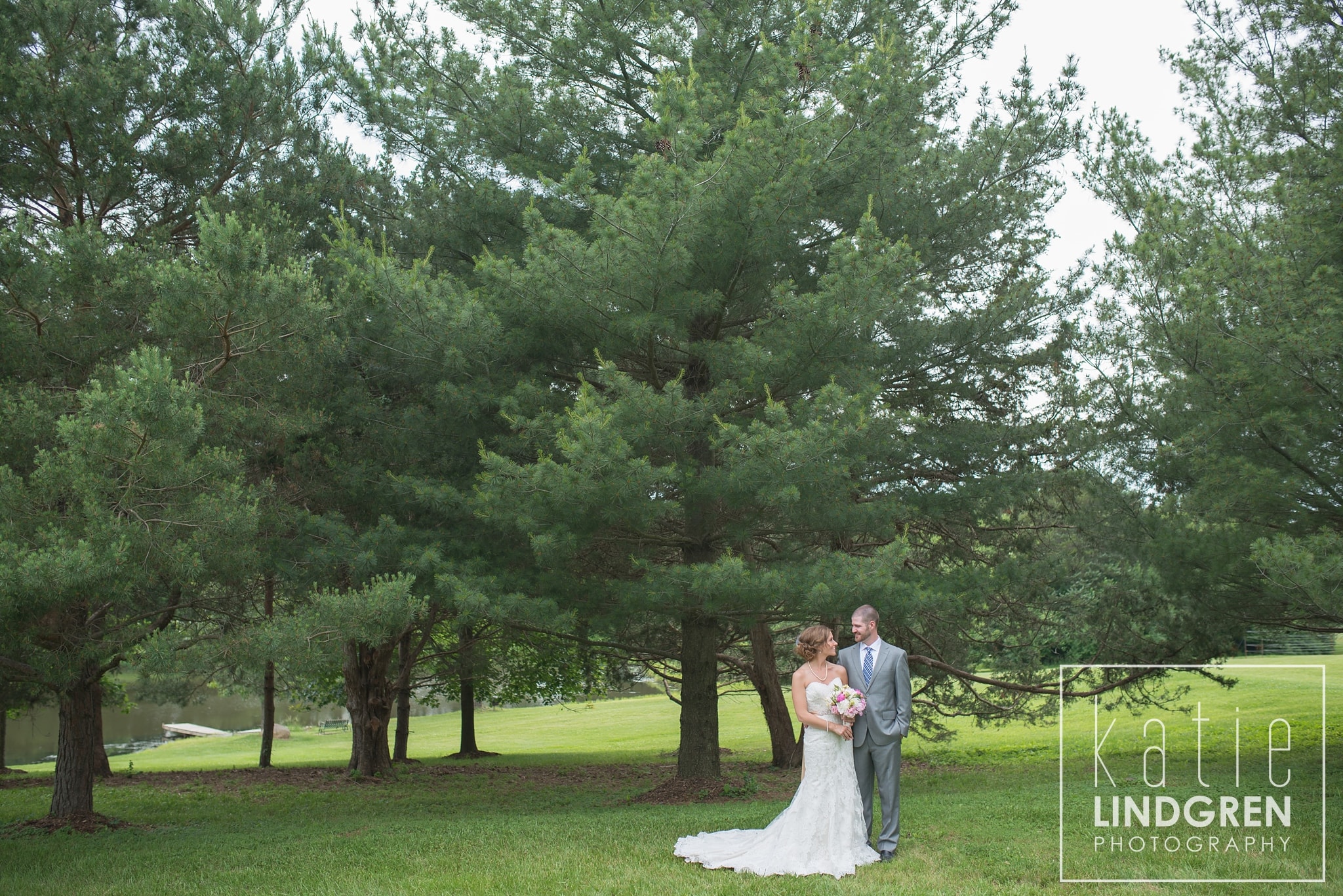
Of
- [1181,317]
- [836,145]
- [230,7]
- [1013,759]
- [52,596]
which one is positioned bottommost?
[1013,759]

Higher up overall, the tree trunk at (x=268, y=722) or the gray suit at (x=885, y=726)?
the gray suit at (x=885, y=726)

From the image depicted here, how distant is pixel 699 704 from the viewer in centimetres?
1232

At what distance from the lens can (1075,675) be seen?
13.7 metres

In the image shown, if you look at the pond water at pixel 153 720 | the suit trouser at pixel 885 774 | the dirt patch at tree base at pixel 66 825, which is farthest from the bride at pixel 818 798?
the pond water at pixel 153 720

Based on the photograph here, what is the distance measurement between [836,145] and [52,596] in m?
8.60

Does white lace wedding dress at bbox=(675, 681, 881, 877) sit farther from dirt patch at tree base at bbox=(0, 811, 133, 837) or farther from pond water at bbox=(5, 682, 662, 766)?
pond water at bbox=(5, 682, 662, 766)

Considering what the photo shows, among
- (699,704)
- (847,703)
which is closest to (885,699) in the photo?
(847,703)

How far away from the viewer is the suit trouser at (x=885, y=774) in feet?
22.2

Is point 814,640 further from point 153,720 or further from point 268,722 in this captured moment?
point 153,720

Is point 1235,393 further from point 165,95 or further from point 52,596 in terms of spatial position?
point 165,95

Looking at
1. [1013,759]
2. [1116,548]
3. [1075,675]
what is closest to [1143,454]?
[1116,548]

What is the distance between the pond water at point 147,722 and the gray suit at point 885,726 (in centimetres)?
2773

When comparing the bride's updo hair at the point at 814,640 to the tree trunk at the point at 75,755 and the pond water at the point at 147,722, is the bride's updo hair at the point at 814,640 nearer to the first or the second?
the tree trunk at the point at 75,755

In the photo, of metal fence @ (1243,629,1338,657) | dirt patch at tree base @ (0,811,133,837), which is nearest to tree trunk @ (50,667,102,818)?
dirt patch at tree base @ (0,811,133,837)
